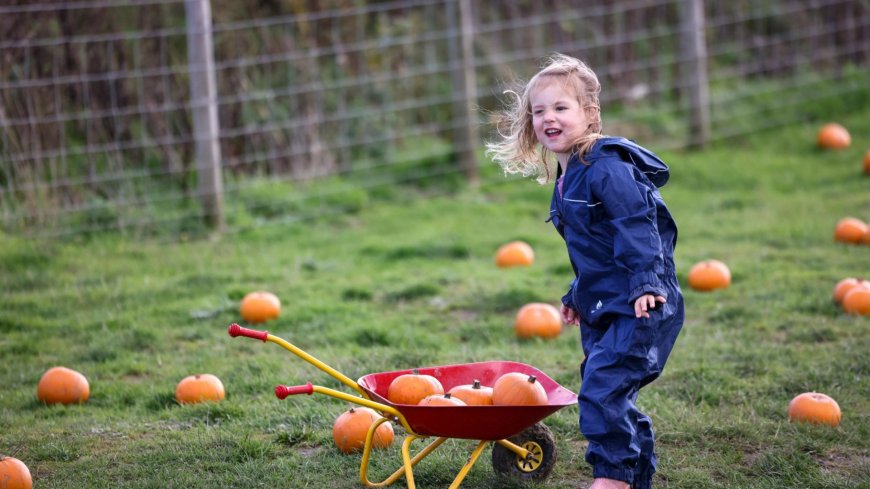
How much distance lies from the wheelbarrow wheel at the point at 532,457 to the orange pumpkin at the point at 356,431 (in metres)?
0.60

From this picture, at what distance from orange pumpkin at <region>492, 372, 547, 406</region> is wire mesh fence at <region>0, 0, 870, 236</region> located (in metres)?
3.32

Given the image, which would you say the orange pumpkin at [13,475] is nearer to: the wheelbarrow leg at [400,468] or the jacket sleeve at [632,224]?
the wheelbarrow leg at [400,468]

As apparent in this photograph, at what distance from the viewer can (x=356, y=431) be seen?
440 cm

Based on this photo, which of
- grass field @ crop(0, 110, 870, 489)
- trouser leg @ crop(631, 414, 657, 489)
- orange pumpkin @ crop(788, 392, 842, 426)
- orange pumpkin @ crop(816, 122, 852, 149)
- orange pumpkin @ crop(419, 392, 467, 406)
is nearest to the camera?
orange pumpkin @ crop(419, 392, 467, 406)

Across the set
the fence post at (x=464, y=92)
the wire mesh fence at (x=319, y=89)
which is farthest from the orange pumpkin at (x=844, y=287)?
the fence post at (x=464, y=92)

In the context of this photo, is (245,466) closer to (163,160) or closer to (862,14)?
(163,160)

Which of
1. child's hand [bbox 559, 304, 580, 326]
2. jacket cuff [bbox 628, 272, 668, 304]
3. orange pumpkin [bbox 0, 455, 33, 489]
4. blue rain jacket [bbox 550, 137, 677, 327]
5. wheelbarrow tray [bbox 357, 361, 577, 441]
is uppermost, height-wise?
blue rain jacket [bbox 550, 137, 677, 327]

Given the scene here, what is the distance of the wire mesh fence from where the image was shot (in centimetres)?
837

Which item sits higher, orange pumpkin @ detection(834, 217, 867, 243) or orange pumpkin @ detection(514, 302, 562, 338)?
orange pumpkin @ detection(834, 217, 867, 243)

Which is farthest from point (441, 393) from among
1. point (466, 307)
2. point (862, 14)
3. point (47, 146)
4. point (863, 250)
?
point (862, 14)

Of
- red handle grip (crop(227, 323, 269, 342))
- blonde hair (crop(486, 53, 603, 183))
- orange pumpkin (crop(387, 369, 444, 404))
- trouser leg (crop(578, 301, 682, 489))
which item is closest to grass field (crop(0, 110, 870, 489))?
orange pumpkin (crop(387, 369, 444, 404))

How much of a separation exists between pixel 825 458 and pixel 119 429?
314cm

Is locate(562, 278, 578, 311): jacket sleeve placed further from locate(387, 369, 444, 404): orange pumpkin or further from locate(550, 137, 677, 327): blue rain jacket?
locate(387, 369, 444, 404): orange pumpkin

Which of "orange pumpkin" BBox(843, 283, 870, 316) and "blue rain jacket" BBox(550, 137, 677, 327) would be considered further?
"orange pumpkin" BBox(843, 283, 870, 316)
